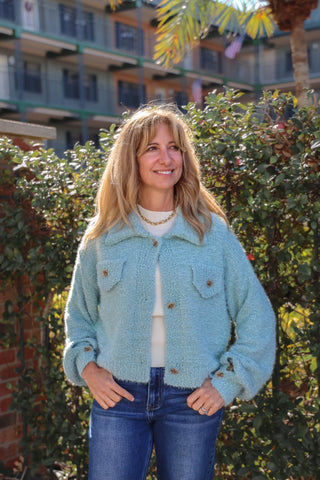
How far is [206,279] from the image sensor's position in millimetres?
2273

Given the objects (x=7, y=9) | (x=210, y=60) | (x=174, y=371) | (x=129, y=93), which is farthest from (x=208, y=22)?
(x=210, y=60)

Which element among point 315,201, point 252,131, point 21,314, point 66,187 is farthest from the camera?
point 21,314

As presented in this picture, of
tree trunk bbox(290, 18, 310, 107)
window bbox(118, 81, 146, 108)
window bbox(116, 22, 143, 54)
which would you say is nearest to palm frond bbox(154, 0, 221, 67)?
tree trunk bbox(290, 18, 310, 107)

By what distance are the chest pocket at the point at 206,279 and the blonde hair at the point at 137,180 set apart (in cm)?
13

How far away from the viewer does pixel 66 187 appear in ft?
11.3

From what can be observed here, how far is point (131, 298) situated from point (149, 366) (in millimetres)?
261

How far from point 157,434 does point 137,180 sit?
3.25 ft

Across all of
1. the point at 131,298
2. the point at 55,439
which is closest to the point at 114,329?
the point at 131,298

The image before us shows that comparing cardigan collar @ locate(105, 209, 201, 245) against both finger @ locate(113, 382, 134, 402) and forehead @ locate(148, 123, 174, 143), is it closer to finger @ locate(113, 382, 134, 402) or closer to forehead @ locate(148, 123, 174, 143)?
forehead @ locate(148, 123, 174, 143)

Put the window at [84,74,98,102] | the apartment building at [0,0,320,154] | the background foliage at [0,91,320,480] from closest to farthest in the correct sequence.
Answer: the background foliage at [0,91,320,480], the apartment building at [0,0,320,154], the window at [84,74,98,102]

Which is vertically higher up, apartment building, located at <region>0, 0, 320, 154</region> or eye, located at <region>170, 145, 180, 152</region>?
apartment building, located at <region>0, 0, 320, 154</region>

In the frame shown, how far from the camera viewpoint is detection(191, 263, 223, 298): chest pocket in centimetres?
226

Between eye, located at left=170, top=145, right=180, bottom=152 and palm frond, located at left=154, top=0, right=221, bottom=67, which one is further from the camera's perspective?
palm frond, located at left=154, top=0, right=221, bottom=67

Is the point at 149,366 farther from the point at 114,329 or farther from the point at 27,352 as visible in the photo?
the point at 27,352
